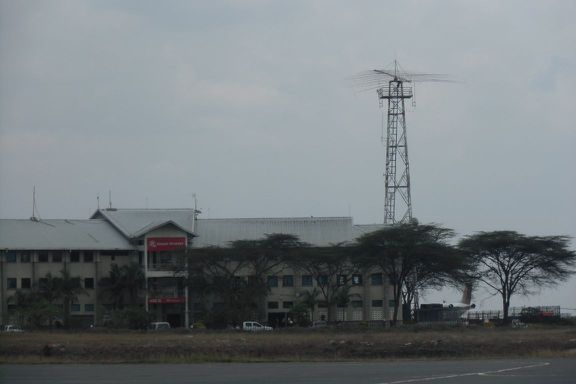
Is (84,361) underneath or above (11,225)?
underneath

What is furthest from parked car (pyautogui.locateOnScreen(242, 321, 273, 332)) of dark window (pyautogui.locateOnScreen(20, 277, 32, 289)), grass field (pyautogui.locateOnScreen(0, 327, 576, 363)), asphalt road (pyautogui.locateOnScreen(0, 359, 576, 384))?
asphalt road (pyautogui.locateOnScreen(0, 359, 576, 384))

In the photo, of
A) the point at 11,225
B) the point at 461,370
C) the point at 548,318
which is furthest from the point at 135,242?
the point at 461,370

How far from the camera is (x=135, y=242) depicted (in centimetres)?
10319

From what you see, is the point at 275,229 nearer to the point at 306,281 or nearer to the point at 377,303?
the point at 306,281

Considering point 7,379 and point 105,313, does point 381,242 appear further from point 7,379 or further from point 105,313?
point 7,379

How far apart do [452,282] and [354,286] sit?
11.1 meters

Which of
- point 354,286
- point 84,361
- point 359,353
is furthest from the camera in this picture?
point 354,286

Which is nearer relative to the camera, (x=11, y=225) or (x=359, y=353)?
(x=359, y=353)

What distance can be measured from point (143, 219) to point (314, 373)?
6973 cm

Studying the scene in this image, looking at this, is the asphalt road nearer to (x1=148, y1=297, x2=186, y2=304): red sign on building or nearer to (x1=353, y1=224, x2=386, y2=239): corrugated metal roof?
(x1=148, y1=297, x2=186, y2=304): red sign on building

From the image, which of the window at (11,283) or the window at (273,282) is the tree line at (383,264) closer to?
the window at (273,282)

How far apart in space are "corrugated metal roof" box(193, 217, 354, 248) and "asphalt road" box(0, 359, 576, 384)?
6308 cm

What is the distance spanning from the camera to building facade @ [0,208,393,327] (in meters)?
99.9

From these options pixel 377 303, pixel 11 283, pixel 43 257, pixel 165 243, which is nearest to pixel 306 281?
pixel 377 303
